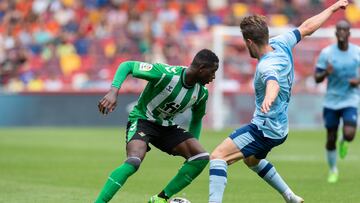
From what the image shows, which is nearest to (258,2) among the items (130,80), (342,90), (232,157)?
(130,80)

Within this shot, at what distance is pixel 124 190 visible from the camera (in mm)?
13328

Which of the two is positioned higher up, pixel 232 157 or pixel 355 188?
pixel 232 157

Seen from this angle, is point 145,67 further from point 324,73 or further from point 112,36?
point 112,36

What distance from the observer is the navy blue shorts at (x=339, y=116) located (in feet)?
50.6

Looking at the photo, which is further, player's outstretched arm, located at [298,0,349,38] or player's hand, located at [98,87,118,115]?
player's outstretched arm, located at [298,0,349,38]

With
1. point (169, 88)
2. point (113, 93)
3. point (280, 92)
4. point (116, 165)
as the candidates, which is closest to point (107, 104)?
point (113, 93)

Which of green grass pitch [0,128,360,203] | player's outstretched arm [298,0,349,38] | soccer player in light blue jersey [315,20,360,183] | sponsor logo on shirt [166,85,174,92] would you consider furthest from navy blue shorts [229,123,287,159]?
soccer player in light blue jersey [315,20,360,183]

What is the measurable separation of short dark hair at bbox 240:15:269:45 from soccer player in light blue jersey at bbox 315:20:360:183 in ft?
18.3

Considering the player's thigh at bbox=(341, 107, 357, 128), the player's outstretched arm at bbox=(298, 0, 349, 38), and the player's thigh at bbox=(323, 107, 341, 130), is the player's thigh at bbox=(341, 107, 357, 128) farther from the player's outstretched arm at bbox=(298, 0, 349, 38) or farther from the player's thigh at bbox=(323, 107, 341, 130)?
the player's outstretched arm at bbox=(298, 0, 349, 38)

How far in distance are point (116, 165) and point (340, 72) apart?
4.79 meters

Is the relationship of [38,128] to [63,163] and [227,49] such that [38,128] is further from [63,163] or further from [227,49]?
[63,163]

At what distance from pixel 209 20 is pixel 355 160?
47.4 ft

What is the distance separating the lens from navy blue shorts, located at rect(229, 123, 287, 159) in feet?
33.2

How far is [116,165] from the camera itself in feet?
57.8
